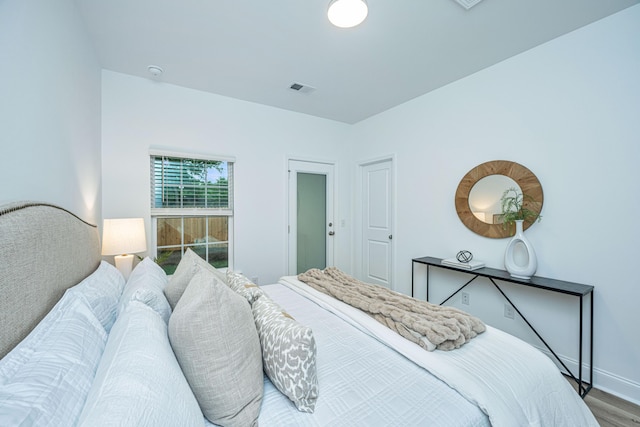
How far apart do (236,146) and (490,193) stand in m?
2.89

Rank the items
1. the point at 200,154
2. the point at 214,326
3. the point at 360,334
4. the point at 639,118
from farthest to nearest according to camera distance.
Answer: the point at 200,154, the point at 639,118, the point at 360,334, the point at 214,326

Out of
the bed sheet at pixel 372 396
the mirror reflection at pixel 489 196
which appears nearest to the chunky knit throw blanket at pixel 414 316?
the bed sheet at pixel 372 396

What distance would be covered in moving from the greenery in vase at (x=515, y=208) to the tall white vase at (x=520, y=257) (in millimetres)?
72

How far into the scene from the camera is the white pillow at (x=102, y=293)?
1015 mm

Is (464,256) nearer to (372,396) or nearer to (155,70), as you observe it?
(372,396)

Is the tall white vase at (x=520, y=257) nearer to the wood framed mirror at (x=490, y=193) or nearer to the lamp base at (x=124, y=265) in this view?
the wood framed mirror at (x=490, y=193)

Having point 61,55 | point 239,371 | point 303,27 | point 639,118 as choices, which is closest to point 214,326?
point 239,371

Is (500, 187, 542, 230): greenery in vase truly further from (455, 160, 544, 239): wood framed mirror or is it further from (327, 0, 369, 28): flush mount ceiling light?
(327, 0, 369, 28): flush mount ceiling light

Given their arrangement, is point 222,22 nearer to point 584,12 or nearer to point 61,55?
point 61,55

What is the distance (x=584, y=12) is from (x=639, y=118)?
0.84 meters

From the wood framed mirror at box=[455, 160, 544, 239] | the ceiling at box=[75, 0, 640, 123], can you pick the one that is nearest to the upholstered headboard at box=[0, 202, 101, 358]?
the ceiling at box=[75, 0, 640, 123]

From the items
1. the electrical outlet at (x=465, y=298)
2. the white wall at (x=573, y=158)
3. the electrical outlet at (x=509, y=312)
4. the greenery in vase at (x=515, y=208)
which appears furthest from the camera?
the electrical outlet at (x=465, y=298)

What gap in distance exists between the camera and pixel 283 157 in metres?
3.55

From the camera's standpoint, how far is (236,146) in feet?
10.5
